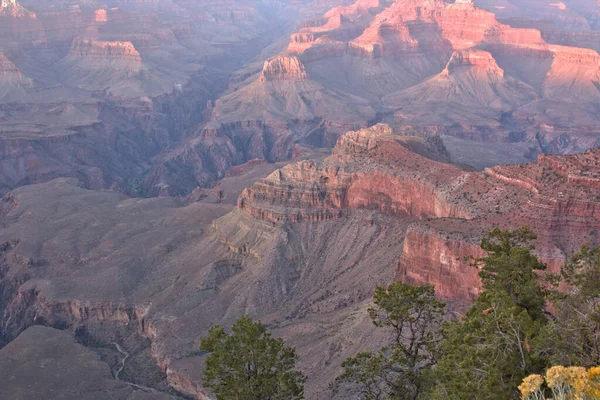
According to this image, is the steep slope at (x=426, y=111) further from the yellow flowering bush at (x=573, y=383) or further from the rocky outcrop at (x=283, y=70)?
the yellow flowering bush at (x=573, y=383)

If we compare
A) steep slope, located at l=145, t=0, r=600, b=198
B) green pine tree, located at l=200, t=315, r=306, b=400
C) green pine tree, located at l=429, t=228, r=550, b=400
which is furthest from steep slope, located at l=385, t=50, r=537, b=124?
green pine tree, located at l=429, t=228, r=550, b=400

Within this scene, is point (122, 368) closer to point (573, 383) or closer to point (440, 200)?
point (440, 200)

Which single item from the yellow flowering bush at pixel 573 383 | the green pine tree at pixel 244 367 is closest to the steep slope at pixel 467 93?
the green pine tree at pixel 244 367

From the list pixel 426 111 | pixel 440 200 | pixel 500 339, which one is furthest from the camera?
pixel 426 111

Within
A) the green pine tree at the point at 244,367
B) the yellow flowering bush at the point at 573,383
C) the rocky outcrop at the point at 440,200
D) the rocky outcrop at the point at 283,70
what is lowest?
the rocky outcrop at the point at 283,70

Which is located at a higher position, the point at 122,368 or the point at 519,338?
the point at 519,338

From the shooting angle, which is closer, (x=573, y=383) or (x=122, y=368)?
(x=573, y=383)

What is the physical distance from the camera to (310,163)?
75812 millimetres

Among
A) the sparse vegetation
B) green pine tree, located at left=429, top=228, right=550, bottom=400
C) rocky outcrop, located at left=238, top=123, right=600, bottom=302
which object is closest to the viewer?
the sparse vegetation

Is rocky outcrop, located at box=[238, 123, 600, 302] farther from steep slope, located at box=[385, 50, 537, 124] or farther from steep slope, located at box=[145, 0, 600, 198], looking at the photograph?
steep slope, located at box=[385, 50, 537, 124]

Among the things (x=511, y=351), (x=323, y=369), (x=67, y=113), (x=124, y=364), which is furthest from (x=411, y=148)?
(x=67, y=113)

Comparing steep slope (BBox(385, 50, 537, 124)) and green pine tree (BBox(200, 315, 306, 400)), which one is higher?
green pine tree (BBox(200, 315, 306, 400))

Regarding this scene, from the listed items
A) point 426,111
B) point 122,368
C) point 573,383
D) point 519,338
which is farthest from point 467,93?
point 573,383

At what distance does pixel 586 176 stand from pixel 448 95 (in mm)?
137462
